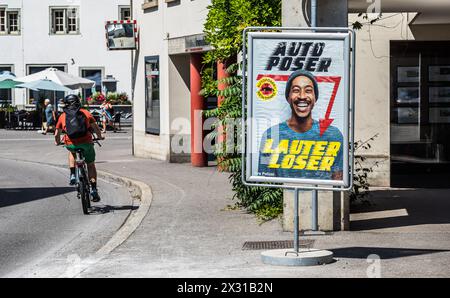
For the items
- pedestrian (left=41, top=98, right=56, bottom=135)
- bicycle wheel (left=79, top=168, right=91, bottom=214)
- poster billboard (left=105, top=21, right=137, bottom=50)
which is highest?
poster billboard (left=105, top=21, right=137, bottom=50)

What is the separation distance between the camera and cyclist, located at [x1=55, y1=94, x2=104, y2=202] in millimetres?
15547

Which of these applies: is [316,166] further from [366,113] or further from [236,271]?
[366,113]

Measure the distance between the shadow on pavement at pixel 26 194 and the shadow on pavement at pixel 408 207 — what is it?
564 cm

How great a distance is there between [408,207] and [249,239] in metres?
3.70

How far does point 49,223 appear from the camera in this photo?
14.7 meters

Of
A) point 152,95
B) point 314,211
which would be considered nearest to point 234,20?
point 314,211

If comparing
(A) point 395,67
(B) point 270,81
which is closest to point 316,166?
(B) point 270,81

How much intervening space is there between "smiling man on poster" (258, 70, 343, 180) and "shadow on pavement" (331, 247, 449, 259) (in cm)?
88

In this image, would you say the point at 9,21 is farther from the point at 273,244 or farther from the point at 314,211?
the point at 273,244

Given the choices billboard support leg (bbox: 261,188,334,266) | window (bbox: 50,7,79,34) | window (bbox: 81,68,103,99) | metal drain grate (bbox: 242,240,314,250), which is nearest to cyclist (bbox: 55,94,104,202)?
metal drain grate (bbox: 242,240,314,250)

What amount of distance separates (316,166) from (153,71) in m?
16.1

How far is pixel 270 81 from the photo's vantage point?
10.4 meters

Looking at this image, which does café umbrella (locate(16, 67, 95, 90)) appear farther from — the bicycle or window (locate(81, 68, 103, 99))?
the bicycle

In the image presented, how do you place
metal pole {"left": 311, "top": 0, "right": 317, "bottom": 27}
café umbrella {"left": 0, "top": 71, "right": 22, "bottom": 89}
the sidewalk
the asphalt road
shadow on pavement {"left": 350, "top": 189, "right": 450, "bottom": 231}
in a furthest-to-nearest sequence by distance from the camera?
café umbrella {"left": 0, "top": 71, "right": 22, "bottom": 89}, shadow on pavement {"left": 350, "top": 189, "right": 450, "bottom": 231}, metal pole {"left": 311, "top": 0, "right": 317, "bottom": 27}, the asphalt road, the sidewalk
